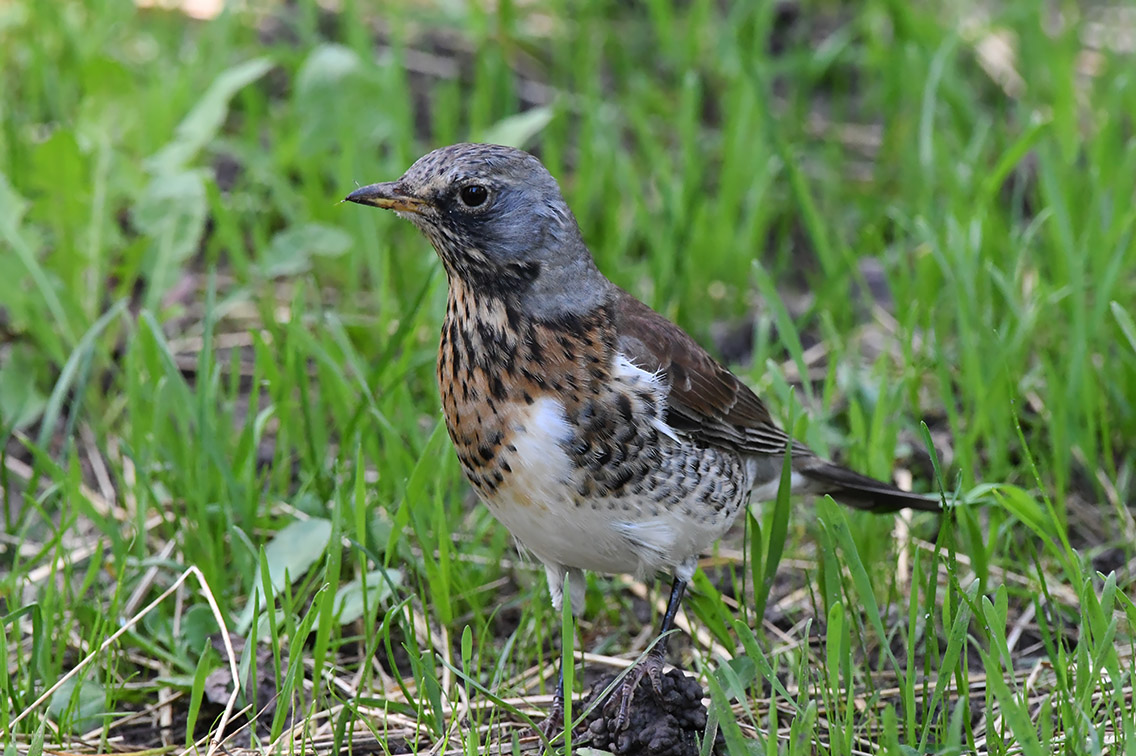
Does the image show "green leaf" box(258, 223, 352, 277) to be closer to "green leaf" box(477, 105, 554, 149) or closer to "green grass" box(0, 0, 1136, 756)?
"green grass" box(0, 0, 1136, 756)

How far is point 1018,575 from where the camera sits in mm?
4586

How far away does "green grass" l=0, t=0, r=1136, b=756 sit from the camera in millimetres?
3861

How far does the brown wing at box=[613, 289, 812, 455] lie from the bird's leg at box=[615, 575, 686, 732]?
45 cm

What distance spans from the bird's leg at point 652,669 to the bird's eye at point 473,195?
120cm

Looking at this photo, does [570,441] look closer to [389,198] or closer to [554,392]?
[554,392]

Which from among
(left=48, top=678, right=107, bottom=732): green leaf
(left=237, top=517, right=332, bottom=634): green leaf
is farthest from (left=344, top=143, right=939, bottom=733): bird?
(left=48, top=678, right=107, bottom=732): green leaf

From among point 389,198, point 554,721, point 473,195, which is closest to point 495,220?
point 473,195

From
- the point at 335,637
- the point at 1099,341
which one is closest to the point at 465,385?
the point at 335,637

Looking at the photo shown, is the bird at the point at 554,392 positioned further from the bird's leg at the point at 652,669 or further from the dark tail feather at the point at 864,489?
the dark tail feather at the point at 864,489

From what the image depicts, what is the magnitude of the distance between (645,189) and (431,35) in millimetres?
2025

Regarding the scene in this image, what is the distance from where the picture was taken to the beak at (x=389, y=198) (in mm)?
3805

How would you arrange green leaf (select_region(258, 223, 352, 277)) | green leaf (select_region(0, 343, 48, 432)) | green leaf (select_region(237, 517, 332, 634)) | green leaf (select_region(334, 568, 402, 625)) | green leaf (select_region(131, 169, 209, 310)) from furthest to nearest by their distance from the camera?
1. green leaf (select_region(258, 223, 352, 277))
2. green leaf (select_region(131, 169, 209, 310))
3. green leaf (select_region(0, 343, 48, 432))
4. green leaf (select_region(237, 517, 332, 634))
5. green leaf (select_region(334, 568, 402, 625))

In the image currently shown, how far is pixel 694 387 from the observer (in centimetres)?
413

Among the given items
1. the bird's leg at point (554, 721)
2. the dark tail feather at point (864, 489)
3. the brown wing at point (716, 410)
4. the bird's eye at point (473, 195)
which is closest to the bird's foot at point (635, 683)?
the bird's leg at point (554, 721)
